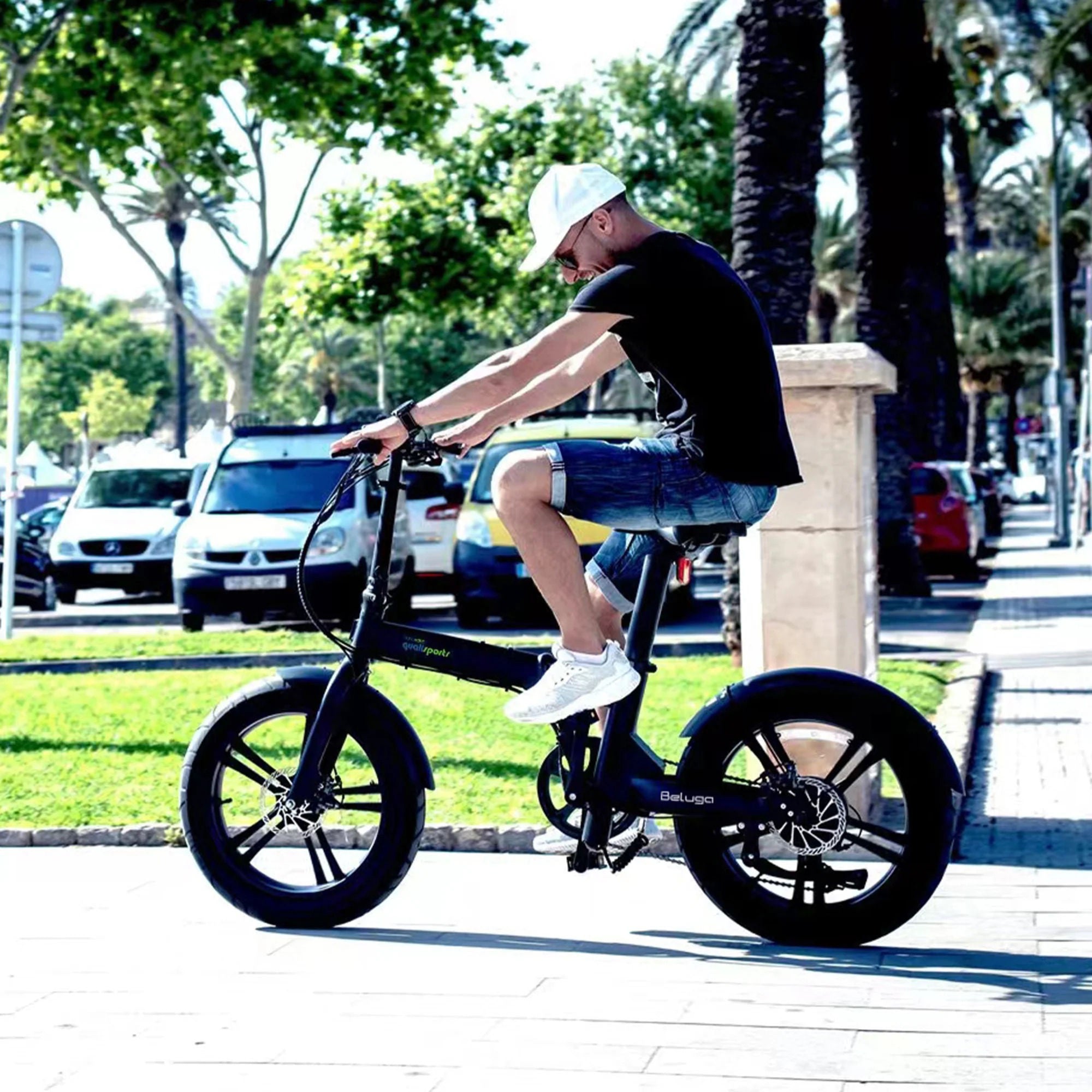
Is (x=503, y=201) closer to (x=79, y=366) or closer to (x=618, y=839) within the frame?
(x=618, y=839)

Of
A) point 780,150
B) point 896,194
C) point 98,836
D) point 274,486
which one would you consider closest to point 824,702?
point 98,836

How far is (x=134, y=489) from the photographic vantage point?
25906 mm

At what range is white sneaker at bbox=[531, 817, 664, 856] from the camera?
5508 millimetres

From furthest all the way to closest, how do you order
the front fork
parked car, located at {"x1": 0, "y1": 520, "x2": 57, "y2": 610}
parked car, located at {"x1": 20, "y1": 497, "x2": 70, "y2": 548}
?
parked car, located at {"x1": 20, "y1": 497, "x2": 70, "y2": 548}, parked car, located at {"x1": 0, "y1": 520, "x2": 57, "y2": 610}, the front fork

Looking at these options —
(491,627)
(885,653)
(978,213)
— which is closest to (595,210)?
(885,653)

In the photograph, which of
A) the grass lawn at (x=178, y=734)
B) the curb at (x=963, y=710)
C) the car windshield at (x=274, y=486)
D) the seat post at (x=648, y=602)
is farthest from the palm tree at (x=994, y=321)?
the seat post at (x=648, y=602)

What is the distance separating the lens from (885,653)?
14.6 metres

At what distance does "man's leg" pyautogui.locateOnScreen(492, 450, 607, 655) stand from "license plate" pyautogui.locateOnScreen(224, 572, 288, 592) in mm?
14164

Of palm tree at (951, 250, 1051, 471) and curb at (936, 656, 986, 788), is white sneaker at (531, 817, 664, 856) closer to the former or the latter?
curb at (936, 656, 986, 788)

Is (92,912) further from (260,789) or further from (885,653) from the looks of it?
(885,653)

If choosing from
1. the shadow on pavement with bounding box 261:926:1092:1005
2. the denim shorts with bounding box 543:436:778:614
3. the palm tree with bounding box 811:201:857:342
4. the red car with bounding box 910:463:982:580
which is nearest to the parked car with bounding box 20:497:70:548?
the red car with bounding box 910:463:982:580

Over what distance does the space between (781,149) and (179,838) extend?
867 centimetres

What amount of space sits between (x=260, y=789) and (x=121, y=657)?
995cm

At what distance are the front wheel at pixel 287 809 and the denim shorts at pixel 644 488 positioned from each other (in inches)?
37.1
